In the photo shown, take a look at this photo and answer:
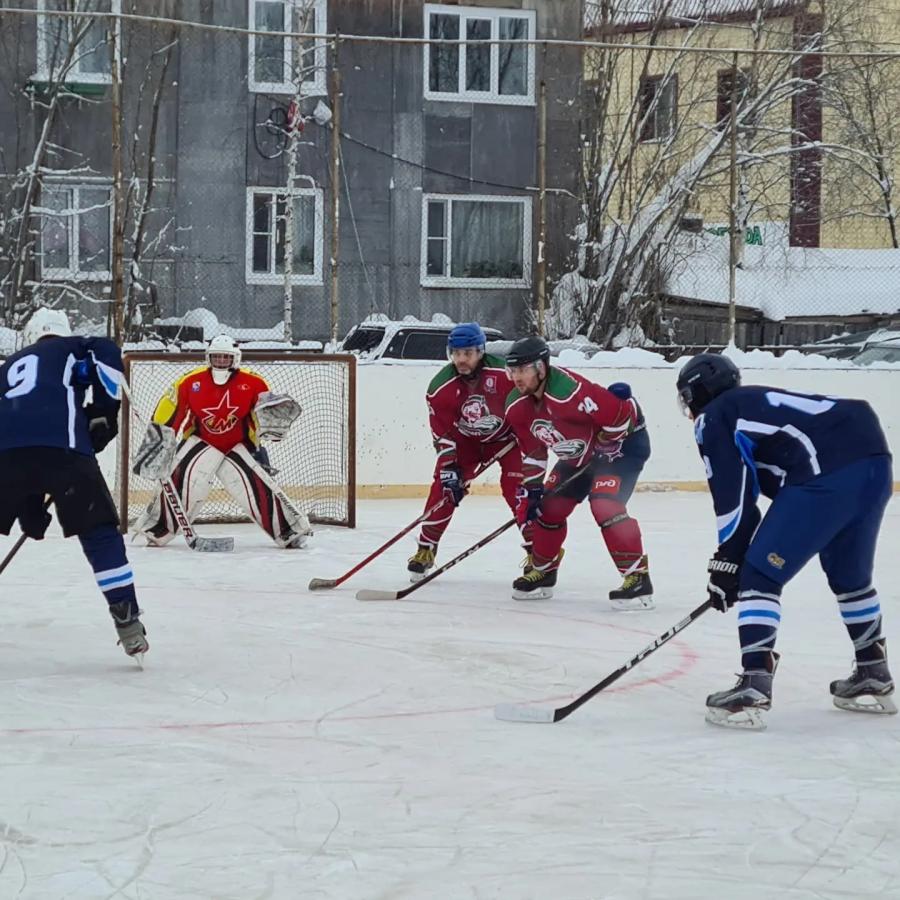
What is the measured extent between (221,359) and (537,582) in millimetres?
2013

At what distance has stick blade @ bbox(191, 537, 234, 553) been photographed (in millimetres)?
6867

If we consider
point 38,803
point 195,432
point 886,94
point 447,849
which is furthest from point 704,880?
point 886,94

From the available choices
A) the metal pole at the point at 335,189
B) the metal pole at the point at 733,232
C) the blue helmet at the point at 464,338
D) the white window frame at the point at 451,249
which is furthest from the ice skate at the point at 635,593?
the white window frame at the point at 451,249

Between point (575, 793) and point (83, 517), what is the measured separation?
161cm

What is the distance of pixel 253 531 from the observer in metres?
7.69

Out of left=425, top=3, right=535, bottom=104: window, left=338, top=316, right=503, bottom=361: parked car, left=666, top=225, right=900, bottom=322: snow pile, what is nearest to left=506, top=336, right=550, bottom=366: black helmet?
left=338, top=316, right=503, bottom=361: parked car

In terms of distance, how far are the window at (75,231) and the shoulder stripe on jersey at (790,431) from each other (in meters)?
6.18

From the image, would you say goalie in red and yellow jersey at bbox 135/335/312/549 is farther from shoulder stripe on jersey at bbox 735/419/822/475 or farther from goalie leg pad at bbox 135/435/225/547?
shoulder stripe on jersey at bbox 735/419/822/475

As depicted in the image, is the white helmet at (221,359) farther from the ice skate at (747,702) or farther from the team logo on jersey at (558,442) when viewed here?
the ice skate at (747,702)

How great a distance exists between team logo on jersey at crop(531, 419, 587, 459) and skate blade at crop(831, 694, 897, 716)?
1.82m

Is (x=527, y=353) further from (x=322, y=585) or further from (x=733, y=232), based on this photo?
(x=733, y=232)

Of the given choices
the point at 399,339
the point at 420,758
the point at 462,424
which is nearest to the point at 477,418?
the point at 462,424

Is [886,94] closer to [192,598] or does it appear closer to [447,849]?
[192,598]

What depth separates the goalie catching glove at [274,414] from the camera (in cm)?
698
